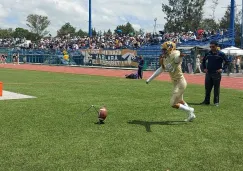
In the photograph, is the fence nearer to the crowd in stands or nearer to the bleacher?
the bleacher

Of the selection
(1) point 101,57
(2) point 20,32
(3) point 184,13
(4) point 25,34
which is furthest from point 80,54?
(2) point 20,32

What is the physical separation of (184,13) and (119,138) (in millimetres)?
73879

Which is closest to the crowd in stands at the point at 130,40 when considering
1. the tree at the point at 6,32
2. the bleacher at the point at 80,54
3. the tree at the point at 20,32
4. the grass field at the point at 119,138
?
the bleacher at the point at 80,54

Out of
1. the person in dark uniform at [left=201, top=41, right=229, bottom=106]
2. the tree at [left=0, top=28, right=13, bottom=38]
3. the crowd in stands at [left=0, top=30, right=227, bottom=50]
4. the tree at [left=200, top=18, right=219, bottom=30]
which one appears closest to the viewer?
the person in dark uniform at [left=201, top=41, right=229, bottom=106]

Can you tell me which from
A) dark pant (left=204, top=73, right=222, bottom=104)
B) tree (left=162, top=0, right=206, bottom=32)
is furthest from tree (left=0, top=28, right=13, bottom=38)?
dark pant (left=204, top=73, right=222, bottom=104)

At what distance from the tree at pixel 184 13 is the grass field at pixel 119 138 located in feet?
225

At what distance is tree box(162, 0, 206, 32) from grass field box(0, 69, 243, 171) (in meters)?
68.4

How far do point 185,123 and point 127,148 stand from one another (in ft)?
9.14

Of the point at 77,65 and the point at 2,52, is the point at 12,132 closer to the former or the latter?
the point at 77,65

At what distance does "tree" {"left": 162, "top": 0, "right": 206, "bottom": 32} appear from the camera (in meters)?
77.6

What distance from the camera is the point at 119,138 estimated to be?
7266 millimetres

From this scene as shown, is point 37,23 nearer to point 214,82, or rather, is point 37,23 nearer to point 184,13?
point 184,13

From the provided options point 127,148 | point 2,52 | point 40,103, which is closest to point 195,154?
point 127,148

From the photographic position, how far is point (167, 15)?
7956 centimetres
